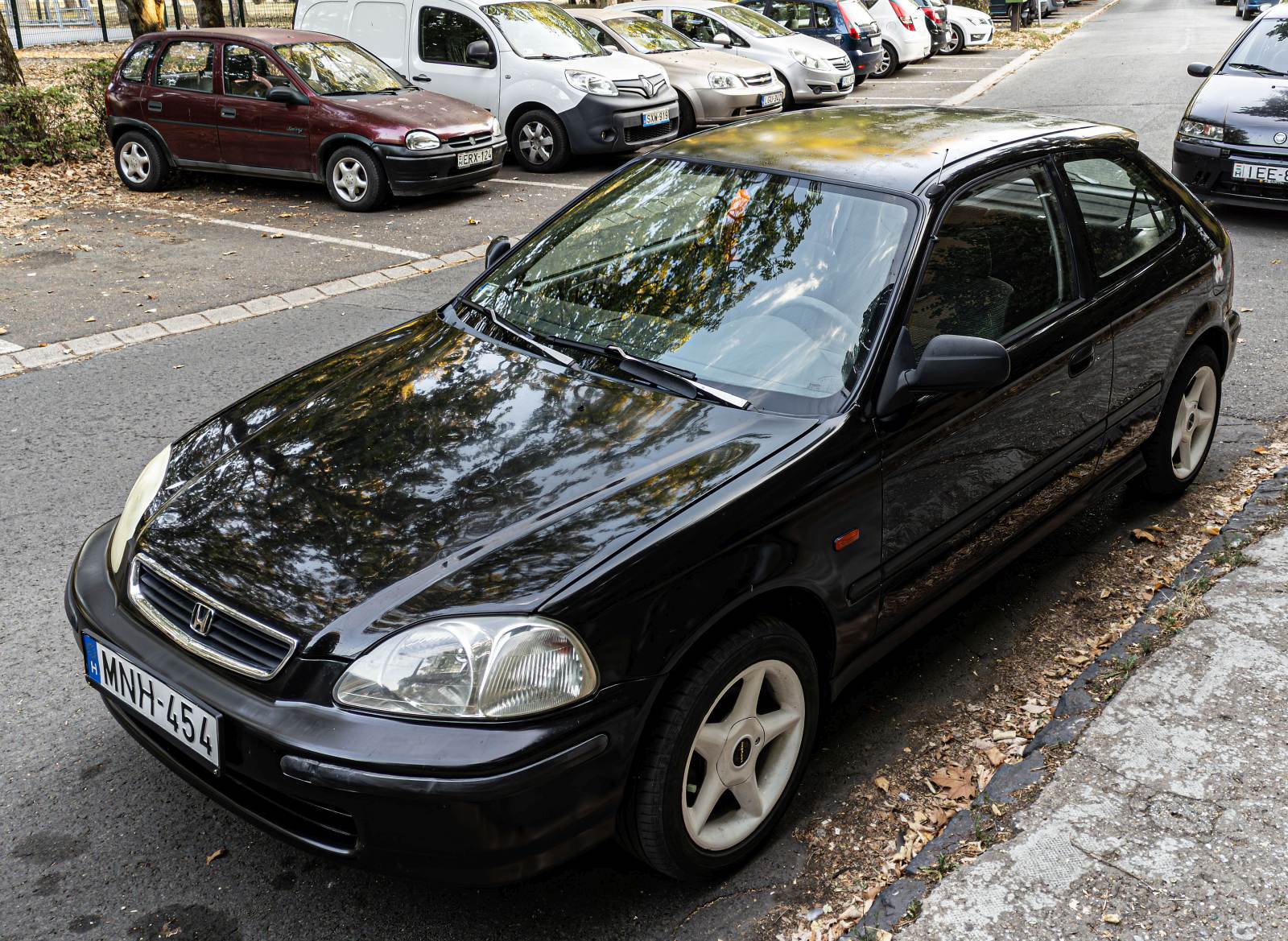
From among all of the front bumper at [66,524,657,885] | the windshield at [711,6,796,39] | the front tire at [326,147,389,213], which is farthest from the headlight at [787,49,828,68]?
the front bumper at [66,524,657,885]

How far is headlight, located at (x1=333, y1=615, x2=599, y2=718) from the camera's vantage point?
2.43 meters

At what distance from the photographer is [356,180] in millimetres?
11094

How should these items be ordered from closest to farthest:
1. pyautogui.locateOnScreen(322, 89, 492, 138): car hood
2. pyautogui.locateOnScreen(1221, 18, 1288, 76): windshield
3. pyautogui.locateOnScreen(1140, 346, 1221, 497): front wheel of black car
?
pyautogui.locateOnScreen(1140, 346, 1221, 497): front wheel of black car → pyautogui.locateOnScreen(1221, 18, 1288, 76): windshield → pyautogui.locateOnScreen(322, 89, 492, 138): car hood

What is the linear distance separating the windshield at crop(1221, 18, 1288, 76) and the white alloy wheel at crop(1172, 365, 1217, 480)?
274 inches

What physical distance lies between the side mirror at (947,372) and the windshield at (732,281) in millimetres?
118

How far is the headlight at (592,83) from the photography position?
12.9 meters

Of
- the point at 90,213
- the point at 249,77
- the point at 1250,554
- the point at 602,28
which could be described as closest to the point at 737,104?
the point at 602,28

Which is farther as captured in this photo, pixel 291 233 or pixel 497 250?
pixel 291 233

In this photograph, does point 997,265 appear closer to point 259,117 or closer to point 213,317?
point 213,317

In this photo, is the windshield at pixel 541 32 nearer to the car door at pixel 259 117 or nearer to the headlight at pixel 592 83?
the headlight at pixel 592 83

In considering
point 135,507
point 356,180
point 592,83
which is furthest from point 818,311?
point 592,83

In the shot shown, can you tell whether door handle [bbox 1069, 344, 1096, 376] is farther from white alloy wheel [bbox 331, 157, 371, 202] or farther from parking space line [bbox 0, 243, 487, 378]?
white alloy wheel [bbox 331, 157, 371, 202]

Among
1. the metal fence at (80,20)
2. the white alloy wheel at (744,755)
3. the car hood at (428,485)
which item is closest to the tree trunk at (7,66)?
the car hood at (428,485)

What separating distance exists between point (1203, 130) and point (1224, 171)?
458 mm
